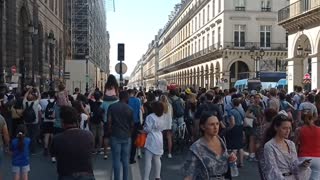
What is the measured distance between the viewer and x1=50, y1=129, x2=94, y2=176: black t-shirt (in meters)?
5.51

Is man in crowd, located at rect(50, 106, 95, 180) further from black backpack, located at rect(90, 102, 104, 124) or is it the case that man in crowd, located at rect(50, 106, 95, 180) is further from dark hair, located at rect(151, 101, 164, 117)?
black backpack, located at rect(90, 102, 104, 124)

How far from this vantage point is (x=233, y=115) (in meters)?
12.4

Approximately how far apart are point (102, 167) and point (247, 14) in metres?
50.5

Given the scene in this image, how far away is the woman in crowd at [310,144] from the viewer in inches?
281

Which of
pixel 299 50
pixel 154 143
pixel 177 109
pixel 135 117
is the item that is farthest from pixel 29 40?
pixel 154 143

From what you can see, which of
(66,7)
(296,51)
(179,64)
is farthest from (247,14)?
(179,64)

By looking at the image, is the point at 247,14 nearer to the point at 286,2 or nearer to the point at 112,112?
the point at 286,2

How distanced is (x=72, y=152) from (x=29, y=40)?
110ft

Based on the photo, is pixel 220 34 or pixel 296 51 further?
pixel 220 34

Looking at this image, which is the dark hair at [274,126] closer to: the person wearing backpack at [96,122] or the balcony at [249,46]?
the person wearing backpack at [96,122]

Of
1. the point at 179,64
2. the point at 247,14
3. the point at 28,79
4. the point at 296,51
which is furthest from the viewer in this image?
the point at 179,64

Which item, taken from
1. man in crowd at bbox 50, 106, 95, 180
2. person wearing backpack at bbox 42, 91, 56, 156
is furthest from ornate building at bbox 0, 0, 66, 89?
man in crowd at bbox 50, 106, 95, 180

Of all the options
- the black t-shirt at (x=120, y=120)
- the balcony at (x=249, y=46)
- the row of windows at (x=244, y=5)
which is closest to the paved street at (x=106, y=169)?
the black t-shirt at (x=120, y=120)

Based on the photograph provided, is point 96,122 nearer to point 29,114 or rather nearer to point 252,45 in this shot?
point 29,114
